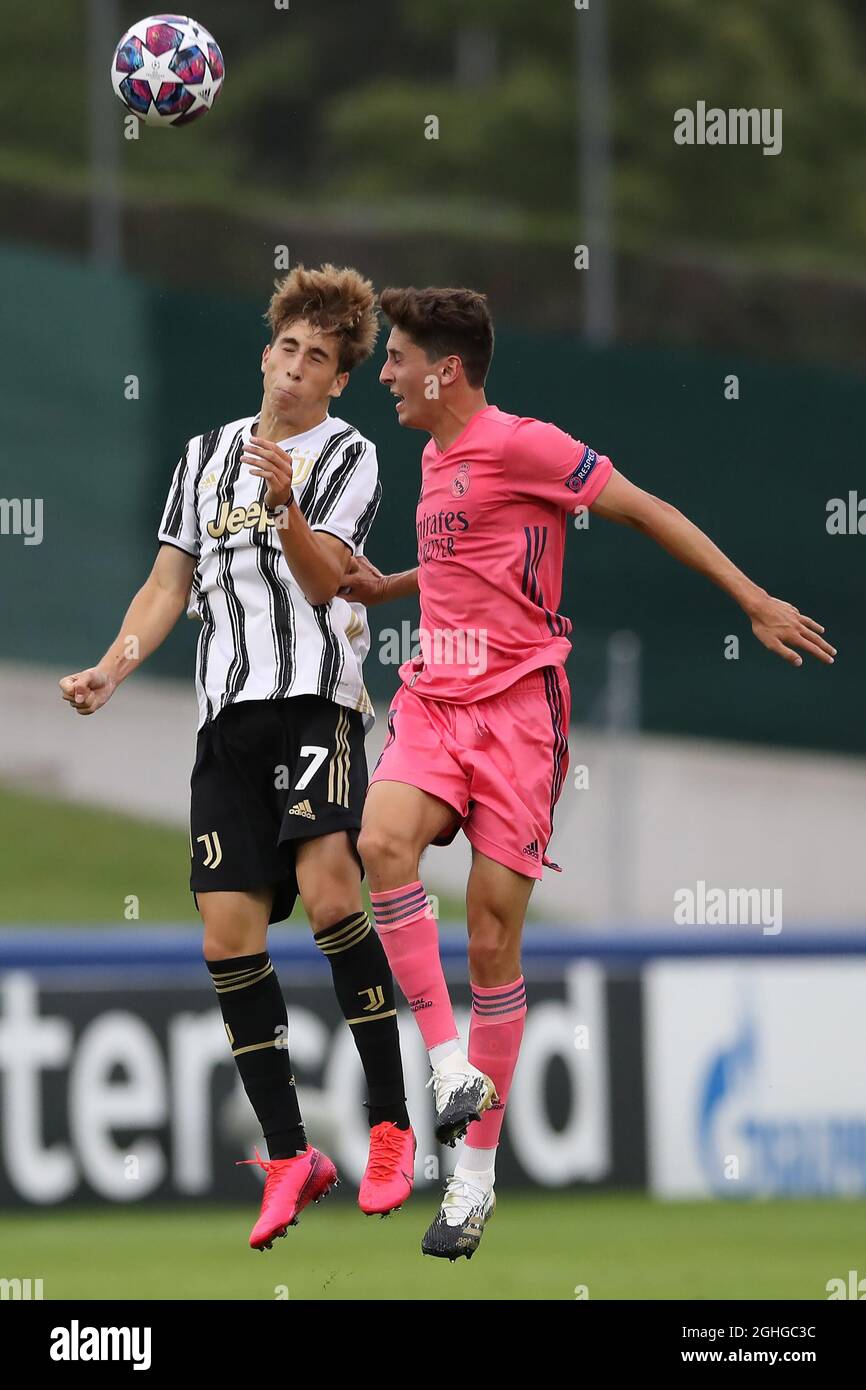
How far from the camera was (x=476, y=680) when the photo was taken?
6.01 m

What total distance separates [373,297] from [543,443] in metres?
0.64

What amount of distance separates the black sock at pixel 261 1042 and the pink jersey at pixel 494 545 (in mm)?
892

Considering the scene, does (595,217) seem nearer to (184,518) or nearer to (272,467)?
(184,518)

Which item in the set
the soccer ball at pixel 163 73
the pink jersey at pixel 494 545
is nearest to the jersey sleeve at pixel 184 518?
the pink jersey at pixel 494 545

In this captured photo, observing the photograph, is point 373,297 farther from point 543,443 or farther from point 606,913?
point 606,913

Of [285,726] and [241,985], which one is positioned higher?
[285,726]

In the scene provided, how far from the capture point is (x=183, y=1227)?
11344mm

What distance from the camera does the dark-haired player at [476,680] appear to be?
5.88 meters

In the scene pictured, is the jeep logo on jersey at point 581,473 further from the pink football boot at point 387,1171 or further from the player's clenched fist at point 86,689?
the pink football boot at point 387,1171

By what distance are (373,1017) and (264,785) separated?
689mm

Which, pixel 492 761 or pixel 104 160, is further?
pixel 104 160

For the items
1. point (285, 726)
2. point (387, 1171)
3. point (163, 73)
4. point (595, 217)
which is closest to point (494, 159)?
point (595, 217)

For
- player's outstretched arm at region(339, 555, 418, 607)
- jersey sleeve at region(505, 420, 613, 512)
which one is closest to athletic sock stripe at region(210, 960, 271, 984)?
player's outstretched arm at region(339, 555, 418, 607)

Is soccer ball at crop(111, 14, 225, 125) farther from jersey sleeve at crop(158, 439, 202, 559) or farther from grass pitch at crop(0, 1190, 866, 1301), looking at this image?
grass pitch at crop(0, 1190, 866, 1301)
